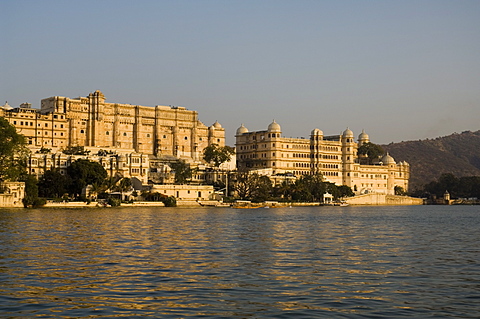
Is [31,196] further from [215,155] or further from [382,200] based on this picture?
[382,200]

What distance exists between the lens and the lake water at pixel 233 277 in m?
19.6

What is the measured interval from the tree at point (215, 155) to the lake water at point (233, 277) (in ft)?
336

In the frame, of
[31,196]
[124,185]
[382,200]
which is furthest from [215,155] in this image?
[31,196]

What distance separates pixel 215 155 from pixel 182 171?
59.1 ft

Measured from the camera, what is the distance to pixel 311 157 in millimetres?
170500

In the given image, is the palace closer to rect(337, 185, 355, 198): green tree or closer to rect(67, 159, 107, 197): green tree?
rect(337, 185, 355, 198): green tree

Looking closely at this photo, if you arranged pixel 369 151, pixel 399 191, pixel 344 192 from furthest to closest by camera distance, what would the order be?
pixel 369 151 → pixel 399 191 → pixel 344 192

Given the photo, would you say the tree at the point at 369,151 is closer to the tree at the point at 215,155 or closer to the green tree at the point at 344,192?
the green tree at the point at 344,192

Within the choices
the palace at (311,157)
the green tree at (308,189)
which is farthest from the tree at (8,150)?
the palace at (311,157)

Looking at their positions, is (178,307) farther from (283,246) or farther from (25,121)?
(25,121)

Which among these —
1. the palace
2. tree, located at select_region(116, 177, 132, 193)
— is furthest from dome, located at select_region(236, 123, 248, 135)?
tree, located at select_region(116, 177, 132, 193)

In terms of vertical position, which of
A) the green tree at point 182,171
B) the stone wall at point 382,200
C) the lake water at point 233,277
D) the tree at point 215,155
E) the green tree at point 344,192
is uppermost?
the tree at point 215,155

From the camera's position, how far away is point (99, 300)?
20.6 metres

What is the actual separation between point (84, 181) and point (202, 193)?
23.8 m
